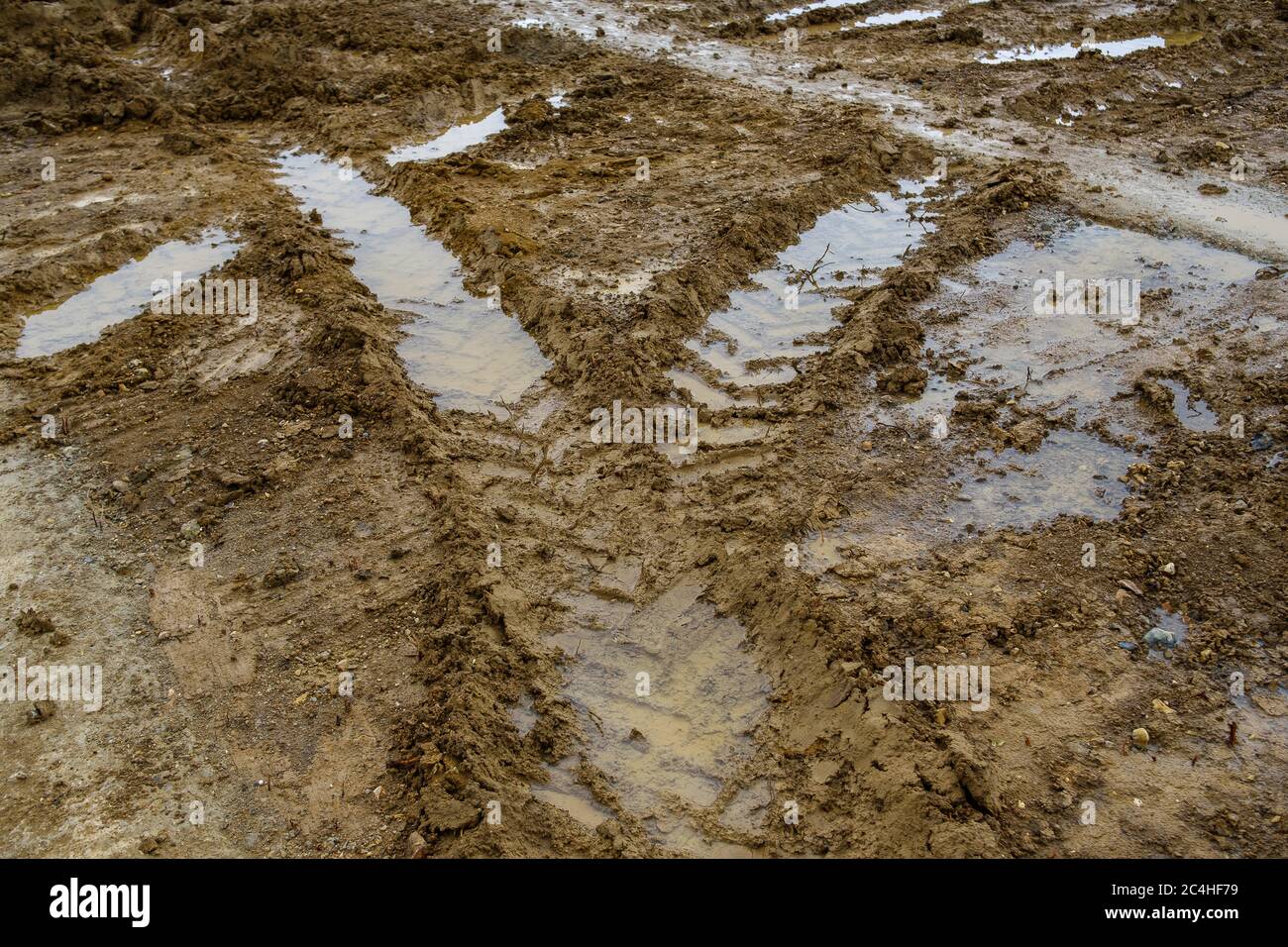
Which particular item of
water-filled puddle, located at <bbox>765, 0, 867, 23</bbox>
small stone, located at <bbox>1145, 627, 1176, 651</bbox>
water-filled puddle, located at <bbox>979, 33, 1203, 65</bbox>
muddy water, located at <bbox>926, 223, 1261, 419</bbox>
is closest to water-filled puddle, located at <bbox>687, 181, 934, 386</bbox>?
muddy water, located at <bbox>926, 223, 1261, 419</bbox>

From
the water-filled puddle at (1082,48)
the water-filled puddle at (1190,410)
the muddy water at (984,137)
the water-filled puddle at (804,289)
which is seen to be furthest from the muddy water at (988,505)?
the water-filled puddle at (1082,48)

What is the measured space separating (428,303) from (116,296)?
3.48 m

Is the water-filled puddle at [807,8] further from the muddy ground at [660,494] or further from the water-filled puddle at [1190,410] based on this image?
the water-filled puddle at [1190,410]

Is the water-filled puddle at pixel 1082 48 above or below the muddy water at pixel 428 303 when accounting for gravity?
above

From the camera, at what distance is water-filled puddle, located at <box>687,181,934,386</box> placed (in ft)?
26.9

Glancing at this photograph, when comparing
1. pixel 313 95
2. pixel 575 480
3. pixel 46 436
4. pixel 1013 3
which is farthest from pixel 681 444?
pixel 1013 3

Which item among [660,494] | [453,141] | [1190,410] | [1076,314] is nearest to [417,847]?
[660,494]

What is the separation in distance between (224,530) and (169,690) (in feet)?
4.90

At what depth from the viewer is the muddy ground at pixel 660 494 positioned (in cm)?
468

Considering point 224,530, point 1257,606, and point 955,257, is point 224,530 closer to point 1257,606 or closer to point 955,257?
point 1257,606

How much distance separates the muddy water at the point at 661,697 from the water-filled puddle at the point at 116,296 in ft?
21.4

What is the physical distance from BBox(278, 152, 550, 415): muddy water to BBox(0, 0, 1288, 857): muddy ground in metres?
0.07

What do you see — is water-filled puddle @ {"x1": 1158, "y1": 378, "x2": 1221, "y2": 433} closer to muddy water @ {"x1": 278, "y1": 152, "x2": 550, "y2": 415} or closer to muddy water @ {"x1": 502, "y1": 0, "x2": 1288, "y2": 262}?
muddy water @ {"x1": 502, "y1": 0, "x2": 1288, "y2": 262}

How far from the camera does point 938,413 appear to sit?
7500 millimetres
